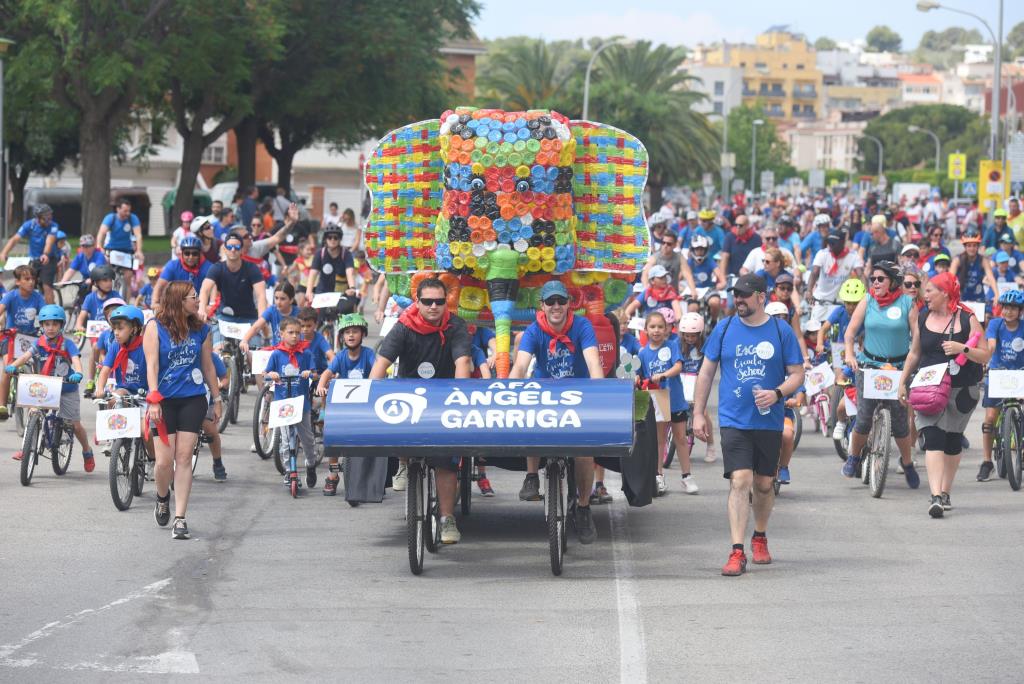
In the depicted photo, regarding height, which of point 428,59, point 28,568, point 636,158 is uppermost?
point 428,59

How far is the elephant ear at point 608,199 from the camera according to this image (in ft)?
45.8

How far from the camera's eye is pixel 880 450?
14.2 m

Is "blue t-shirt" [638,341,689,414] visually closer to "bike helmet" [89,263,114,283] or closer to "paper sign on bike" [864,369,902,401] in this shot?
"paper sign on bike" [864,369,902,401]

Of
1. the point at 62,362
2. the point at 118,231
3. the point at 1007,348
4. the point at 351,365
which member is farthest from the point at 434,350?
the point at 118,231

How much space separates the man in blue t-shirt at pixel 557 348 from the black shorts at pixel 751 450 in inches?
37.0

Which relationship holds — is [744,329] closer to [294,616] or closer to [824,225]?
[294,616]

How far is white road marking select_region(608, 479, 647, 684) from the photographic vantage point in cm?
845

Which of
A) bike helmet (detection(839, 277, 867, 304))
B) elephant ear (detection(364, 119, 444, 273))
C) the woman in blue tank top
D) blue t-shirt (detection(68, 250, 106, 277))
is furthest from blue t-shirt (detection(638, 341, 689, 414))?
blue t-shirt (detection(68, 250, 106, 277))

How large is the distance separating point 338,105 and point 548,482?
1497 inches

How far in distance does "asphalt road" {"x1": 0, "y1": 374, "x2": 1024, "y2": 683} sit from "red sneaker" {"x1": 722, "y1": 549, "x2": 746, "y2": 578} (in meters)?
0.12

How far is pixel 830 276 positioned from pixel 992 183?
65.1 feet

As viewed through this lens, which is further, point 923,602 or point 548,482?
point 548,482

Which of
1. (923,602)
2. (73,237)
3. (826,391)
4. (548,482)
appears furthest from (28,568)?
(73,237)

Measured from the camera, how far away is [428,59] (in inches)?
1930
